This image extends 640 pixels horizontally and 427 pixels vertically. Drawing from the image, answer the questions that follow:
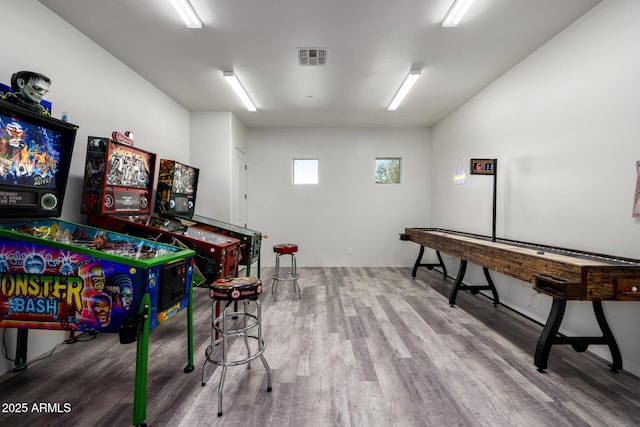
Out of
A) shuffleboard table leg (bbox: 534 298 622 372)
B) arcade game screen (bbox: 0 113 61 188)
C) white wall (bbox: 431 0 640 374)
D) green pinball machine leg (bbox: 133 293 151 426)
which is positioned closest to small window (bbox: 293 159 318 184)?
white wall (bbox: 431 0 640 374)

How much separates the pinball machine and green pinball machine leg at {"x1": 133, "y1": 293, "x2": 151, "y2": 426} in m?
1.15

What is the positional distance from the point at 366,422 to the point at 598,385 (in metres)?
1.71

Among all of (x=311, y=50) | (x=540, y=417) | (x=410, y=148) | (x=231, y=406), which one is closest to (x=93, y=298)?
(x=231, y=406)

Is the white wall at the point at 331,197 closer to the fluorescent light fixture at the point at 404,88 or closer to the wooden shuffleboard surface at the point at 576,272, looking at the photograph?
the fluorescent light fixture at the point at 404,88

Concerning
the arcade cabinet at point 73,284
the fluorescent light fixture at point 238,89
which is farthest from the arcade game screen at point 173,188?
the arcade cabinet at point 73,284

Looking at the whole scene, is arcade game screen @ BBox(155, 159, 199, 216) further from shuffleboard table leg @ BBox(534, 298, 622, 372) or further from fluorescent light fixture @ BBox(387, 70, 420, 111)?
shuffleboard table leg @ BBox(534, 298, 622, 372)

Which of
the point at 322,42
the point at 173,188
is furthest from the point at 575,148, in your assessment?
the point at 173,188

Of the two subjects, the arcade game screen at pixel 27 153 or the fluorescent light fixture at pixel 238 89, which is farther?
the fluorescent light fixture at pixel 238 89

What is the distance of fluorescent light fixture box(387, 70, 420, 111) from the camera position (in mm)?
3491

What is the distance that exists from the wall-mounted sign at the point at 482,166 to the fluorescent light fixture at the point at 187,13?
10.5ft

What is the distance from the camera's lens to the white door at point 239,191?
17.0ft

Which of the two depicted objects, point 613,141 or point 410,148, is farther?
point 410,148

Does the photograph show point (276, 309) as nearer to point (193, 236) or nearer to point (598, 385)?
point (193, 236)

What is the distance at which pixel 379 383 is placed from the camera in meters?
2.02
